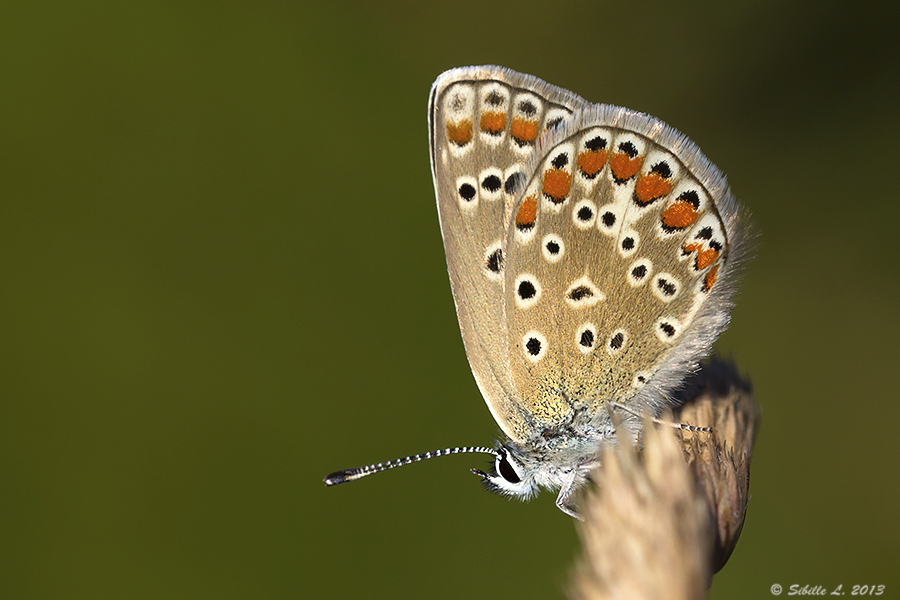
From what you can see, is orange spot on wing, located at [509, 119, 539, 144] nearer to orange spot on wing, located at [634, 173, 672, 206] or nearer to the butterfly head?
orange spot on wing, located at [634, 173, 672, 206]

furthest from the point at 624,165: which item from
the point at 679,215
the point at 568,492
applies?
the point at 568,492

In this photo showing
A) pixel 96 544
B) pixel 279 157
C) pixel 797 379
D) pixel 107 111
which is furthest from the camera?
pixel 797 379

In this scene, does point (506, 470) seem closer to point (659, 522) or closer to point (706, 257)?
point (706, 257)

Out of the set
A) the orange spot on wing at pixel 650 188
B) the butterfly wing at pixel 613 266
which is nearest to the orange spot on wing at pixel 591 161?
the butterfly wing at pixel 613 266

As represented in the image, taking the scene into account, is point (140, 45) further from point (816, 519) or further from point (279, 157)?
point (816, 519)

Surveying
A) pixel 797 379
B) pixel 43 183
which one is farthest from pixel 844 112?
pixel 43 183

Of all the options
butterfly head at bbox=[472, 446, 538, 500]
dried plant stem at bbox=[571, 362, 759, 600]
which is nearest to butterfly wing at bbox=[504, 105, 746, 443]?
butterfly head at bbox=[472, 446, 538, 500]
